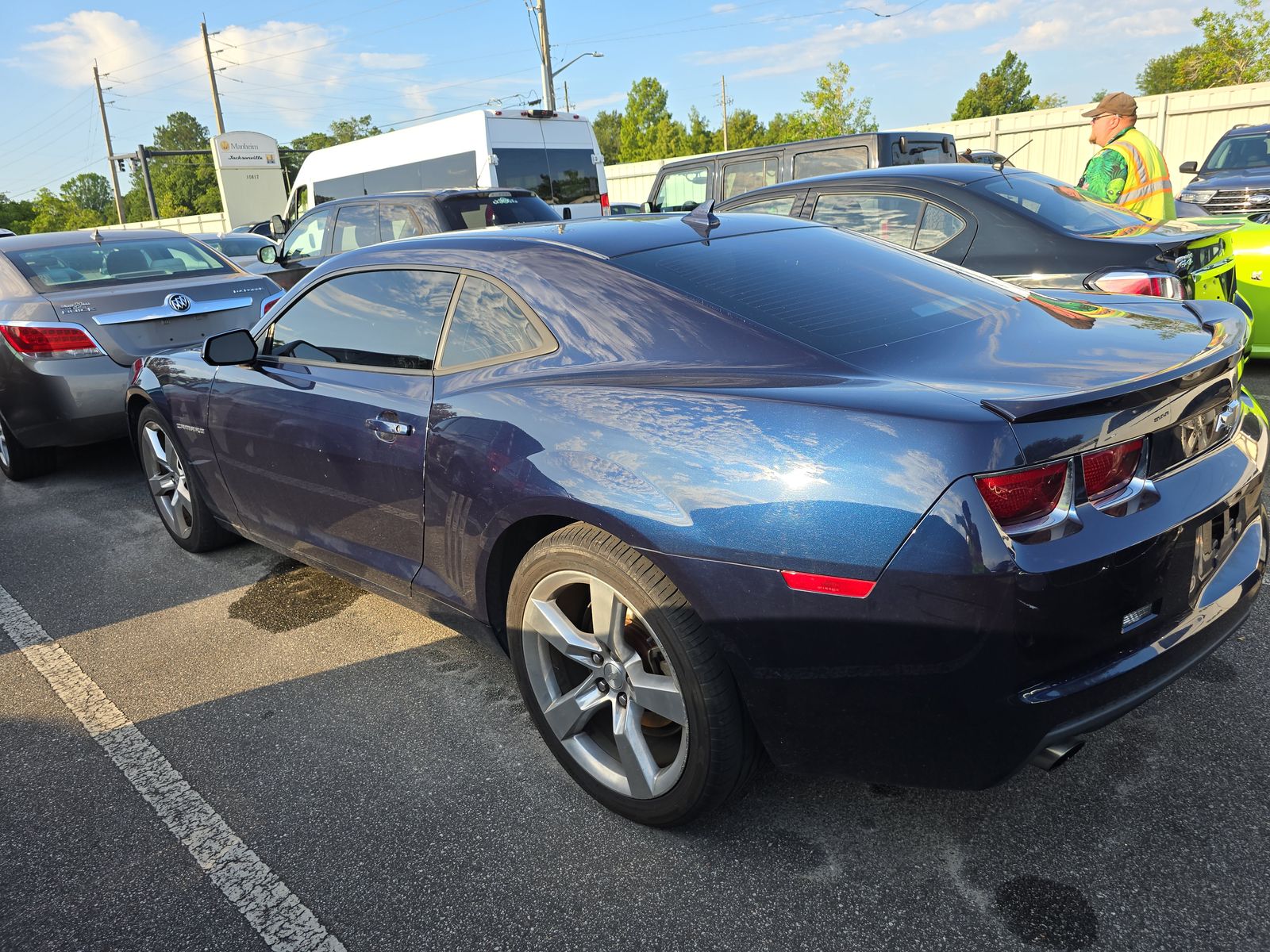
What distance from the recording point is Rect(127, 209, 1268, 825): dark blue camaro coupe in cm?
175

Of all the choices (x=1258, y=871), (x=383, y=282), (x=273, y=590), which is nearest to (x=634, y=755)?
(x=1258, y=871)

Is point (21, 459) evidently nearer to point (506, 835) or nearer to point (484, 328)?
point (484, 328)

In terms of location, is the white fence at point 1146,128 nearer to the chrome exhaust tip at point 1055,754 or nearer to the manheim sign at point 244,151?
the manheim sign at point 244,151

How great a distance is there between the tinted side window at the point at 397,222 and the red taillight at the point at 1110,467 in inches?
285

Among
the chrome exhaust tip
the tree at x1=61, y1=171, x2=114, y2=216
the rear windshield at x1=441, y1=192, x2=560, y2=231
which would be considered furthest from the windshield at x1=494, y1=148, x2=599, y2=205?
the tree at x1=61, y1=171, x2=114, y2=216

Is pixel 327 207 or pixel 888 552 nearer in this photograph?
pixel 888 552

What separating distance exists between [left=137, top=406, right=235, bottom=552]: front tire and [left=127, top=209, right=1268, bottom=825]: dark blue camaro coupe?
1.54 metres

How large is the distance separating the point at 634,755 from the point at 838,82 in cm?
3770

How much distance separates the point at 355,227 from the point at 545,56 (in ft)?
71.2

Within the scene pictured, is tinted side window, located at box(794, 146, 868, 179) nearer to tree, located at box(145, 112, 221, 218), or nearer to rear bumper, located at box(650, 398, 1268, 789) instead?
rear bumper, located at box(650, 398, 1268, 789)

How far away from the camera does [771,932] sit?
195 centimetres

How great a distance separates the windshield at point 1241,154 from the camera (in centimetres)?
1332

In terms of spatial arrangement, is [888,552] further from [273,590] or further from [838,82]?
[838,82]

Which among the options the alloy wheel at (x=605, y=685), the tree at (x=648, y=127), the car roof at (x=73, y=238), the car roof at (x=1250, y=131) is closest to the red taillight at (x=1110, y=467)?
the alloy wheel at (x=605, y=685)
